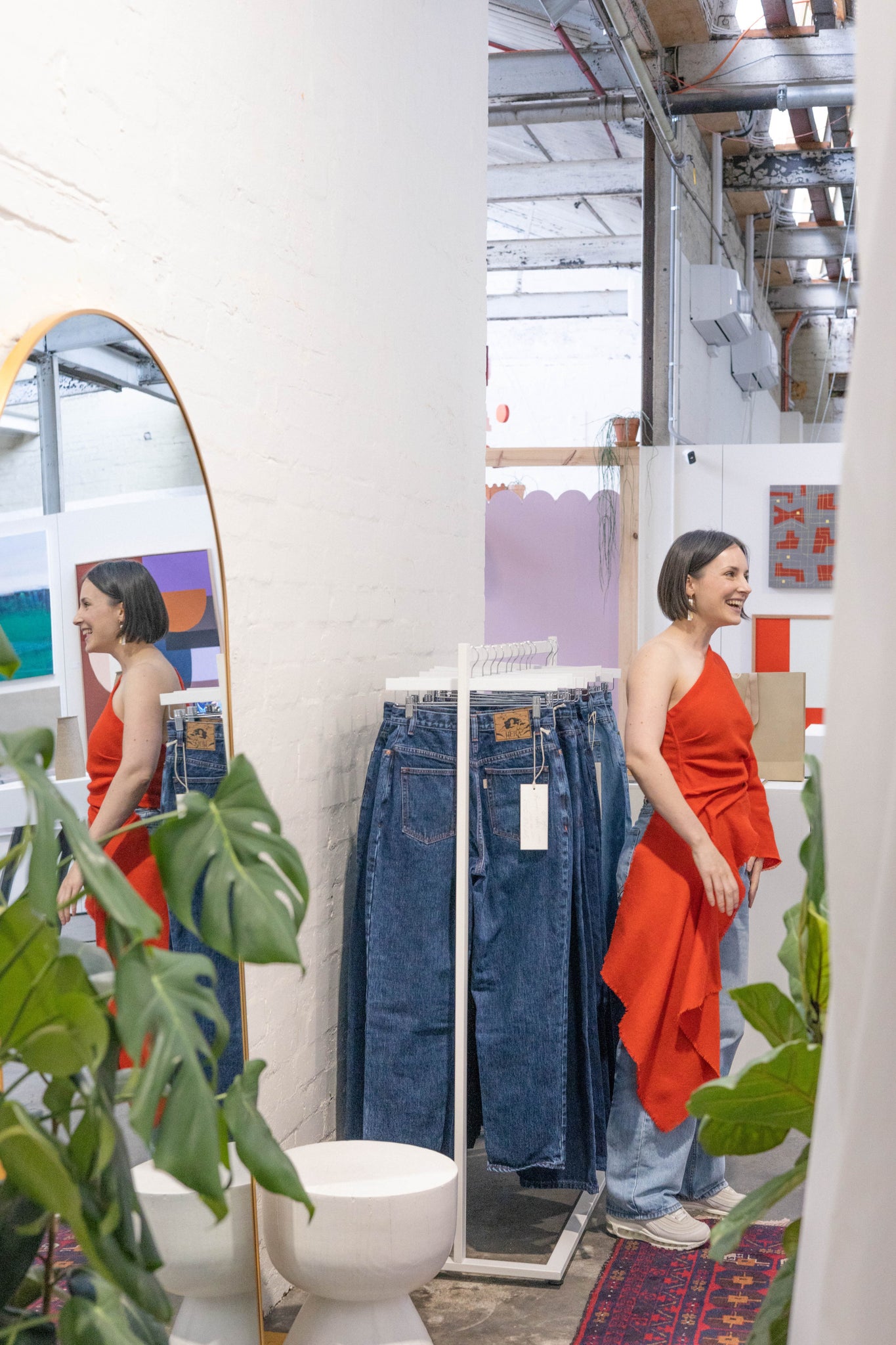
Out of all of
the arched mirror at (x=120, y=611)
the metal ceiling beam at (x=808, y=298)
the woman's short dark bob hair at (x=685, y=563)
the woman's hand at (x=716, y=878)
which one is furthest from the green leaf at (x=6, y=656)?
the metal ceiling beam at (x=808, y=298)

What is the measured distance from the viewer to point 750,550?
6152mm

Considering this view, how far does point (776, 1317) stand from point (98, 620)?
1269 millimetres

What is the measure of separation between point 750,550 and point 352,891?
12.2ft

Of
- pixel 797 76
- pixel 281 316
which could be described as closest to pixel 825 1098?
pixel 281 316

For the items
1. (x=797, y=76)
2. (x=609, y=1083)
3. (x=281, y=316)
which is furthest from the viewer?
(x=797, y=76)

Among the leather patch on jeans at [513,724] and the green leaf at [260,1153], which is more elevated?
the leather patch on jeans at [513,724]

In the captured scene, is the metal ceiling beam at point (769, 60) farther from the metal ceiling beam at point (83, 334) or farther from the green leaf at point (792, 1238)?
the green leaf at point (792, 1238)

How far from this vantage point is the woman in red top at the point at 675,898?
9.57 ft

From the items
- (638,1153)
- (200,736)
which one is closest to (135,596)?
(200,736)

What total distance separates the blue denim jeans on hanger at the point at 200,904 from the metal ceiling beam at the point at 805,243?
769cm

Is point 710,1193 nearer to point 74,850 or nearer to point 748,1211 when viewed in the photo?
point 748,1211

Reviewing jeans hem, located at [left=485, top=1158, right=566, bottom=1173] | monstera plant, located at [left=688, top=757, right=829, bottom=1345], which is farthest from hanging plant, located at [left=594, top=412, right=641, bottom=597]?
monstera plant, located at [left=688, top=757, right=829, bottom=1345]

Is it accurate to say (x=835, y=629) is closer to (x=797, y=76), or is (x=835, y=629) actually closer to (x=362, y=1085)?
(x=362, y=1085)

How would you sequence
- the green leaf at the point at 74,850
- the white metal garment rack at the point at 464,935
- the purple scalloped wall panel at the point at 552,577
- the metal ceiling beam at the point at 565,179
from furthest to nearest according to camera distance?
the metal ceiling beam at the point at 565,179, the purple scalloped wall panel at the point at 552,577, the white metal garment rack at the point at 464,935, the green leaf at the point at 74,850
